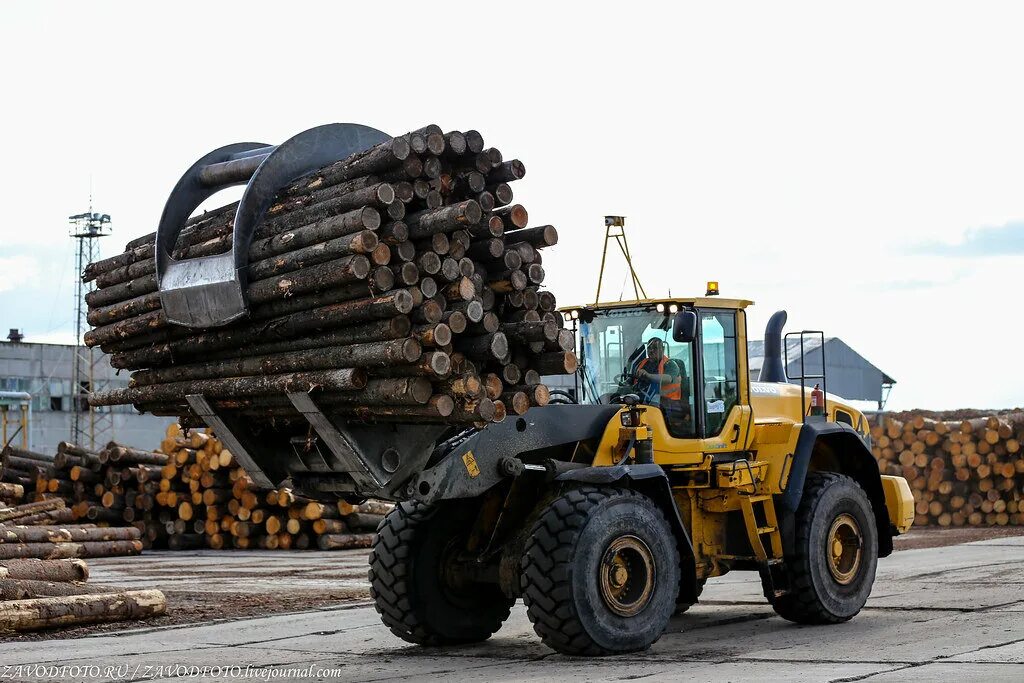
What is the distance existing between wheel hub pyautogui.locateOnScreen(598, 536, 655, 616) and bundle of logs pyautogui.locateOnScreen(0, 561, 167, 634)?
194 inches

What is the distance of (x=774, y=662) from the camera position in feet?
29.0

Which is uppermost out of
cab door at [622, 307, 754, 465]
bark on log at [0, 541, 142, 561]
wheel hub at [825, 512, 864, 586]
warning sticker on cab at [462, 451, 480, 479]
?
cab door at [622, 307, 754, 465]

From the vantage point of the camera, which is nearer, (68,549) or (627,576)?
(627,576)

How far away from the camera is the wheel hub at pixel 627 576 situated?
933cm

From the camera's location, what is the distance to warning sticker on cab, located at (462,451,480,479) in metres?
9.38

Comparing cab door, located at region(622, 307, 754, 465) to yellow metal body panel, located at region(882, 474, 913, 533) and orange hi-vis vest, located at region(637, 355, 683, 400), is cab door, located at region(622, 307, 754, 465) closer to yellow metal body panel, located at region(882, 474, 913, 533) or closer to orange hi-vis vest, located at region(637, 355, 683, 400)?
orange hi-vis vest, located at region(637, 355, 683, 400)

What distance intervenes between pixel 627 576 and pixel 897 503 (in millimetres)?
3992

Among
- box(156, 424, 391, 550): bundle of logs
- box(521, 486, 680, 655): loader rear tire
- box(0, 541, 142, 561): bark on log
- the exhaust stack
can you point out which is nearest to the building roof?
box(156, 424, 391, 550): bundle of logs

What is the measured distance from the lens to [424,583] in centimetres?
1020

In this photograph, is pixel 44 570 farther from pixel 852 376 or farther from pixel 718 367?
pixel 852 376

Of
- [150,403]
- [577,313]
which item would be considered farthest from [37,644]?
[577,313]

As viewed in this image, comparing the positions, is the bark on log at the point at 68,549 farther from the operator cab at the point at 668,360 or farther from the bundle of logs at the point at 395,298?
the operator cab at the point at 668,360

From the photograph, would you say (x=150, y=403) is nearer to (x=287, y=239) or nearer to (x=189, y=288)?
(x=189, y=288)

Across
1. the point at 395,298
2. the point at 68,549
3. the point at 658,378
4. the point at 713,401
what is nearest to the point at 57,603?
the point at 395,298
